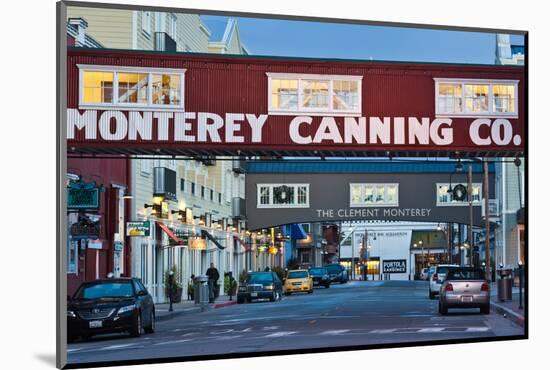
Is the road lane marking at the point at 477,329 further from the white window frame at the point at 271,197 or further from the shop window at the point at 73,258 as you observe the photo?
the shop window at the point at 73,258

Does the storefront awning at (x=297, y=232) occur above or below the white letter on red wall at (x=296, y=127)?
below

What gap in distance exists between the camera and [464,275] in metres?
31.5

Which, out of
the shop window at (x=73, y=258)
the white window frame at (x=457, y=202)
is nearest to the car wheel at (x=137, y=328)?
the shop window at (x=73, y=258)

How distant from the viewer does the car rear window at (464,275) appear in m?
31.3

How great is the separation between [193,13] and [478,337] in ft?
29.4

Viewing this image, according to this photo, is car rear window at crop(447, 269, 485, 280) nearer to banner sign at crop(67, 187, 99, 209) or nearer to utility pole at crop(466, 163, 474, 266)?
utility pole at crop(466, 163, 474, 266)

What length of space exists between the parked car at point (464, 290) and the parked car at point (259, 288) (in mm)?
9090

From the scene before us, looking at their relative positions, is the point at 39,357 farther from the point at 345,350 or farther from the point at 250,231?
the point at 250,231

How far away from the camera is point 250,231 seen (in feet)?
111

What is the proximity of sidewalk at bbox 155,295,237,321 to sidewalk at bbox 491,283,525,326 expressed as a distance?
826 cm

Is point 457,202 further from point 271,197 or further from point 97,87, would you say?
point 97,87

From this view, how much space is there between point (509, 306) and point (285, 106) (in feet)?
28.2

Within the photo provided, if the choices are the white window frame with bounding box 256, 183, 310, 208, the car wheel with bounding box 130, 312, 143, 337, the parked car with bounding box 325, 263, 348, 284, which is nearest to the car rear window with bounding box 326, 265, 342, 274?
the parked car with bounding box 325, 263, 348, 284

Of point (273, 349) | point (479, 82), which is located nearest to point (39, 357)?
point (273, 349)
